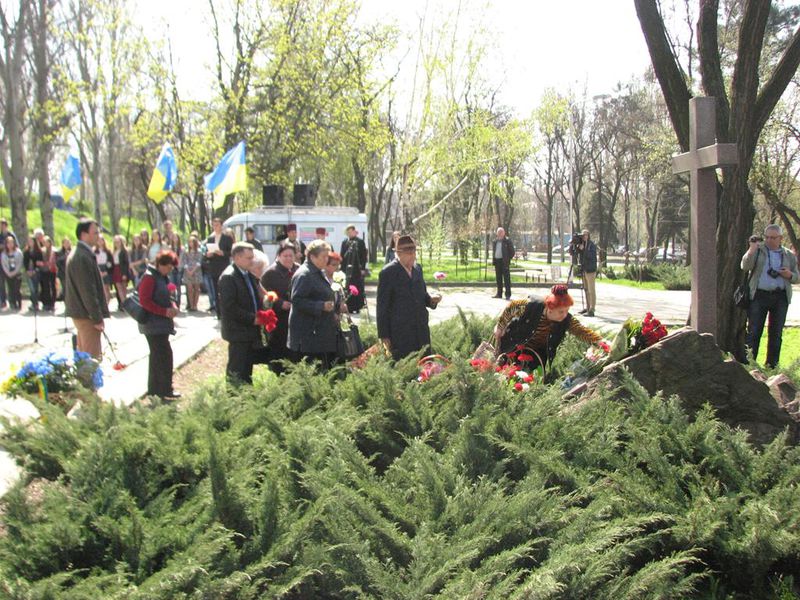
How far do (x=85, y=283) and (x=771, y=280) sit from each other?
772cm

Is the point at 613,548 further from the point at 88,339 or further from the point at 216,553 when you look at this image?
the point at 88,339

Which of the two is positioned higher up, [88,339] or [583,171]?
[583,171]

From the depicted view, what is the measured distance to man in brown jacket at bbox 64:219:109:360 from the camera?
26.0ft

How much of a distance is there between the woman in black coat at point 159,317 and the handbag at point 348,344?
1.67 metres

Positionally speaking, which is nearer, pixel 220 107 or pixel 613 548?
pixel 613 548

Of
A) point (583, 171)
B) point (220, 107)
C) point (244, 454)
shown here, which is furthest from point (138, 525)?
point (583, 171)

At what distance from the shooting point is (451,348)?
8148 mm

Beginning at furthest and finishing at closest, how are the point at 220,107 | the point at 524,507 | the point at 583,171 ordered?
the point at 583,171
the point at 220,107
the point at 524,507

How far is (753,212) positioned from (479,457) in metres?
5.82

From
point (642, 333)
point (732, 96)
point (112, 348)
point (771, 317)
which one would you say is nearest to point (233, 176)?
point (112, 348)

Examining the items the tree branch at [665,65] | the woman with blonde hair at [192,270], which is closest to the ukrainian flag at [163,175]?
the woman with blonde hair at [192,270]

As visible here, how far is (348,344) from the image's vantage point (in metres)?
7.47

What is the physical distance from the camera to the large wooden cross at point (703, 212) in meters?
7.03

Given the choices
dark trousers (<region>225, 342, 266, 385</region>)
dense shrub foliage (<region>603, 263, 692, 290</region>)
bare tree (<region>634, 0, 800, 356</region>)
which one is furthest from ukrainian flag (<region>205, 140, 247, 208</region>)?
dense shrub foliage (<region>603, 263, 692, 290</region>)
